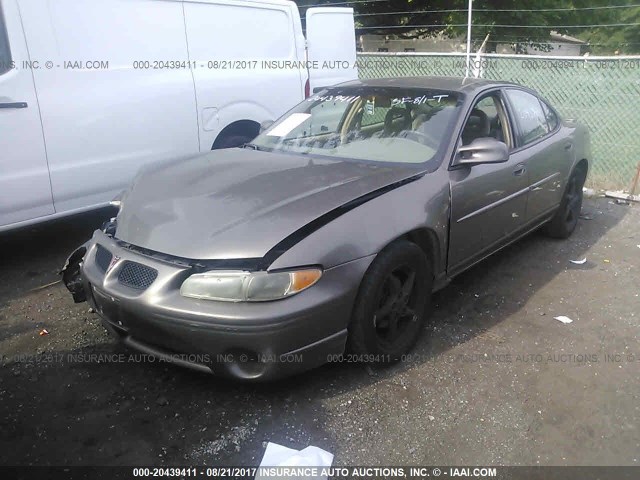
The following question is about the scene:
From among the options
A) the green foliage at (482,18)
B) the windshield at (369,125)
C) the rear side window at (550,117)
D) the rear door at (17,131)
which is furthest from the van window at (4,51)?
the green foliage at (482,18)

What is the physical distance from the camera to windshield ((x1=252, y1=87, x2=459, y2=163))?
357cm

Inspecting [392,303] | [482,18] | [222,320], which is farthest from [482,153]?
[482,18]

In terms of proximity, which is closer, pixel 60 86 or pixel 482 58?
pixel 60 86

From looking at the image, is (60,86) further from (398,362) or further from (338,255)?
(398,362)

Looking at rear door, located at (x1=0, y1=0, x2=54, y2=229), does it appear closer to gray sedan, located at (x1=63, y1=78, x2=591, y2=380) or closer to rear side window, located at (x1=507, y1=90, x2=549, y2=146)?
gray sedan, located at (x1=63, y1=78, x2=591, y2=380)

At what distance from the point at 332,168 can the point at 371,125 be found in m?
0.70

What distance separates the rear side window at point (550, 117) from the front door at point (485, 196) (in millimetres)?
898

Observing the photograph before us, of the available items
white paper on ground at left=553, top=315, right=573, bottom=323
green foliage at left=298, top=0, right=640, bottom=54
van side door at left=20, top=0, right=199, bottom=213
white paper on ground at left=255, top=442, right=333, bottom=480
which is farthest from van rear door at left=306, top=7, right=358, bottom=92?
green foliage at left=298, top=0, right=640, bottom=54

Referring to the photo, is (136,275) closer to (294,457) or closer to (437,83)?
(294,457)

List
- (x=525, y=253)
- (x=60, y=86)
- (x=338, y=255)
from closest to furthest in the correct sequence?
(x=338, y=255) → (x=60, y=86) → (x=525, y=253)

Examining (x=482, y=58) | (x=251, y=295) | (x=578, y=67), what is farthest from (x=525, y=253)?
(x=482, y=58)

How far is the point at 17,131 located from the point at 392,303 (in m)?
3.10

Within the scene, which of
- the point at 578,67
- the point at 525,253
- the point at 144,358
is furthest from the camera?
the point at 578,67

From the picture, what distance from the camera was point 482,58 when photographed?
8508mm
